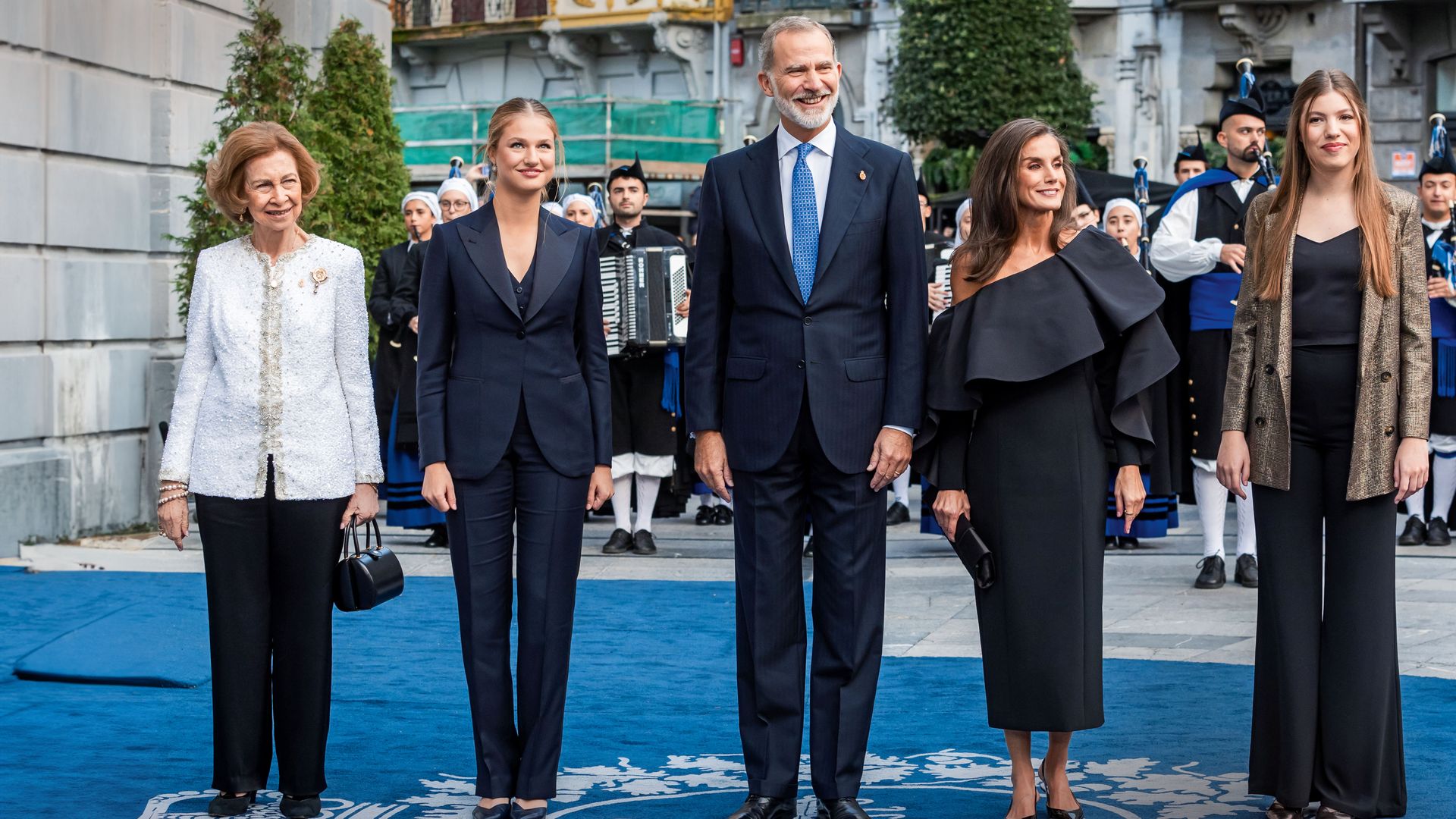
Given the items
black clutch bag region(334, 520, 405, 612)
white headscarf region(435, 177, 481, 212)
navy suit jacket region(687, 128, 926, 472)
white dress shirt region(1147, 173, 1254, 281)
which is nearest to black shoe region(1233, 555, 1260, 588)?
white dress shirt region(1147, 173, 1254, 281)

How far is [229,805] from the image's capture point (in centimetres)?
Answer: 540

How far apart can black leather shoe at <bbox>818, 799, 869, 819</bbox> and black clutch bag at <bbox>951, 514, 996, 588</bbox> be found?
675 mm

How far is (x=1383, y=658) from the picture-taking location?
5.17 m

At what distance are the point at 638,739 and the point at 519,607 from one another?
1.08m

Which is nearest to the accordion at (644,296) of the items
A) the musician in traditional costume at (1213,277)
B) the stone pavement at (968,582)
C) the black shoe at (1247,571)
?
the stone pavement at (968,582)

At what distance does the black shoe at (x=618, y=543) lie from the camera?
11414 millimetres

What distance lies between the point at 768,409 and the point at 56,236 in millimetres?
7702

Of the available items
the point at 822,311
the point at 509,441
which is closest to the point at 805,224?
the point at 822,311

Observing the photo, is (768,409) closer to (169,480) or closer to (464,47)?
(169,480)

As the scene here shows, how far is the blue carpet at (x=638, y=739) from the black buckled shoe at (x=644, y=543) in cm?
271

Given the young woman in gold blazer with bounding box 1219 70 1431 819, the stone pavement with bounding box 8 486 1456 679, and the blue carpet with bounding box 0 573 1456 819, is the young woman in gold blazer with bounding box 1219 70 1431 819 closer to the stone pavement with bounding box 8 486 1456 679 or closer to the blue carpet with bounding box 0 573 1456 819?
the blue carpet with bounding box 0 573 1456 819

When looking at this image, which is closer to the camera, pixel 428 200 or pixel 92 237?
pixel 428 200

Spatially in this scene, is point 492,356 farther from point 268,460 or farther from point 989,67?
point 989,67

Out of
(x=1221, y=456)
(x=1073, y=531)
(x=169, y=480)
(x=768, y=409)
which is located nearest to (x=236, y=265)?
(x=169, y=480)
